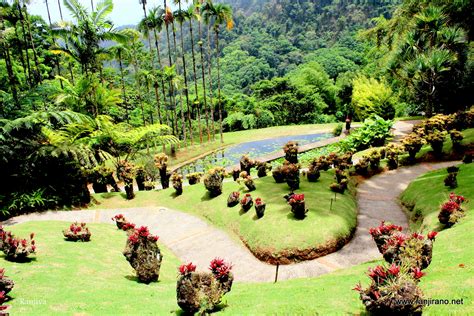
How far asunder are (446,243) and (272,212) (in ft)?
15.9

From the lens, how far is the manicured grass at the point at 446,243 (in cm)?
440

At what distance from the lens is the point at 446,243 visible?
6.81 metres

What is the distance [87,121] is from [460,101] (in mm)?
24597

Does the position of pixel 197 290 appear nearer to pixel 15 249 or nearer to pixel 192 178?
pixel 15 249

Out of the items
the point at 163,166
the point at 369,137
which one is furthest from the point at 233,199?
the point at 369,137

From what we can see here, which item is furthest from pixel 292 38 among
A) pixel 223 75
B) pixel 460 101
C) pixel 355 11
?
pixel 460 101

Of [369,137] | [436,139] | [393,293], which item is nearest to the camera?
[393,293]

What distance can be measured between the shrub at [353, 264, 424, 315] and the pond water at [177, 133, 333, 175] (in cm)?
1814

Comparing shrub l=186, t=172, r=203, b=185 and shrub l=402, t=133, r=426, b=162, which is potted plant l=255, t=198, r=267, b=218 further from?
shrub l=402, t=133, r=426, b=162

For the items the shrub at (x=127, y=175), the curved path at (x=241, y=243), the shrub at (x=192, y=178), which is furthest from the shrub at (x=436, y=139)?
the shrub at (x=127, y=175)

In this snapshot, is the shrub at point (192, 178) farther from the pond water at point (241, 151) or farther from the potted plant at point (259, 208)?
the potted plant at point (259, 208)

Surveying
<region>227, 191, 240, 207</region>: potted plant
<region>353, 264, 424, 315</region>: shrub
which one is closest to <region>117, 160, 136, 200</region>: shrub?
<region>227, 191, 240, 207</region>: potted plant

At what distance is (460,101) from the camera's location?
24516 millimetres

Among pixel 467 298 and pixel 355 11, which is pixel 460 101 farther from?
pixel 355 11
